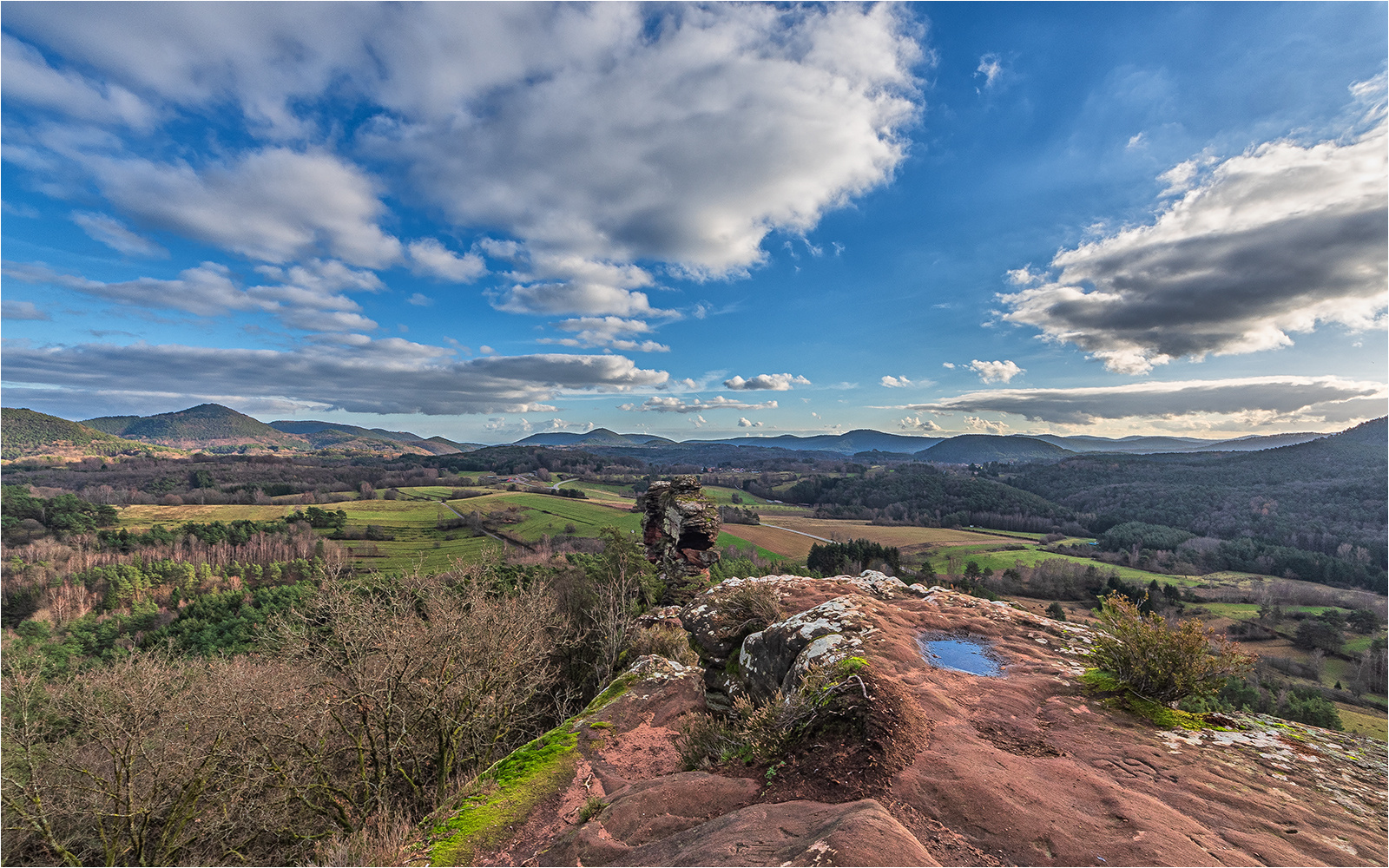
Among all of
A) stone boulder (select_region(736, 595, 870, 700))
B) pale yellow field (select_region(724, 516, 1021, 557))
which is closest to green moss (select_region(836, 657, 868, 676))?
stone boulder (select_region(736, 595, 870, 700))

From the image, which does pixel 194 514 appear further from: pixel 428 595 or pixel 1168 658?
pixel 1168 658

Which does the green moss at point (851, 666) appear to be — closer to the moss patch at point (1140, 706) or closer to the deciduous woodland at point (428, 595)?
the deciduous woodland at point (428, 595)

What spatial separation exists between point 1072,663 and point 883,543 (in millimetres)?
81028

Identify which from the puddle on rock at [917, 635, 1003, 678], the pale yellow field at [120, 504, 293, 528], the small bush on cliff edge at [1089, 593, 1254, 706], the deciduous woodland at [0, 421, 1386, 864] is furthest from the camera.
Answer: the pale yellow field at [120, 504, 293, 528]

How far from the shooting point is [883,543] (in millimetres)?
84562

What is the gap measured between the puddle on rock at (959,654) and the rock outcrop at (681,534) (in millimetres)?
12503

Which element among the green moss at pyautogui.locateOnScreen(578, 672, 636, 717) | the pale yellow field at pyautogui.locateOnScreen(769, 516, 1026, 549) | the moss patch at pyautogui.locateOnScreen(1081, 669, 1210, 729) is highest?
the moss patch at pyautogui.locateOnScreen(1081, 669, 1210, 729)

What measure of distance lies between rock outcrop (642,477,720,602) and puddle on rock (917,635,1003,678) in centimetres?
1250

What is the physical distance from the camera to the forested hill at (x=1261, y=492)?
91625 mm

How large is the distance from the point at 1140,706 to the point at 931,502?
13915cm

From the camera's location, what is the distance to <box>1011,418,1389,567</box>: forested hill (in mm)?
91625

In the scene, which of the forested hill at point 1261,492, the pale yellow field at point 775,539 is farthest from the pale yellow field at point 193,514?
the forested hill at point 1261,492

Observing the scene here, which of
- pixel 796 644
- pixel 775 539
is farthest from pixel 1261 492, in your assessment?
pixel 796 644

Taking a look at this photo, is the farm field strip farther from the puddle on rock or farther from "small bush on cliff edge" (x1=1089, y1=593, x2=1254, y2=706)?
"small bush on cliff edge" (x1=1089, y1=593, x2=1254, y2=706)
